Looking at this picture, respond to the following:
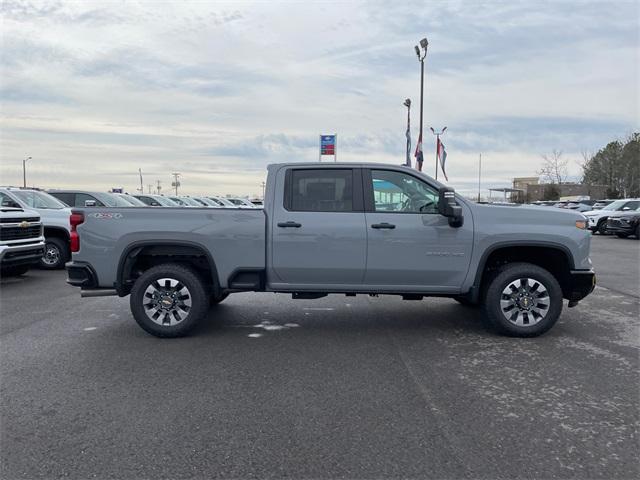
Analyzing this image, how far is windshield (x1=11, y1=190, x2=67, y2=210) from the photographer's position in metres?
12.2

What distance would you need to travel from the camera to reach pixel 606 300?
27.8 ft

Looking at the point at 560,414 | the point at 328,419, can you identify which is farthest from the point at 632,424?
the point at 328,419

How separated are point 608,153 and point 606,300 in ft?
227

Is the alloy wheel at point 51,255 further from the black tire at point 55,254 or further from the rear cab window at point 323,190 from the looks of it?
the rear cab window at point 323,190

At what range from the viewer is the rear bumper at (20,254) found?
956 centimetres

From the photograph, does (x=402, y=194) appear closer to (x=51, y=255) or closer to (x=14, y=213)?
(x=14, y=213)

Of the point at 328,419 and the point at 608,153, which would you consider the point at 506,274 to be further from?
the point at 608,153

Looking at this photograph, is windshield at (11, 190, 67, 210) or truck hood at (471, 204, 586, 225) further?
windshield at (11, 190, 67, 210)

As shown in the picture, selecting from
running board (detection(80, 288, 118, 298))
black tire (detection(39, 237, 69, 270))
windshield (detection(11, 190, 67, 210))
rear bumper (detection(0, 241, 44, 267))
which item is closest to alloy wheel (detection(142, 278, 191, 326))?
running board (detection(80, 288, 118, 298))

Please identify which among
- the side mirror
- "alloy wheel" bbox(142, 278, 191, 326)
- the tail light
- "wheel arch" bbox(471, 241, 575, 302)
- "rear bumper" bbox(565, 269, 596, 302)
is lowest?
"alloy wheel" bbox(142, 278, 191, 326)

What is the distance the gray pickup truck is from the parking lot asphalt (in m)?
0.50

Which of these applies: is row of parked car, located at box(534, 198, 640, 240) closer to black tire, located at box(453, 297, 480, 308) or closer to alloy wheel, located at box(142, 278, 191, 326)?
black tire, located at box(453, 297, 480, 308)

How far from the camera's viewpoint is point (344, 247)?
589cm

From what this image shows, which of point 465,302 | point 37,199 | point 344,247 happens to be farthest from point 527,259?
point 37,199
